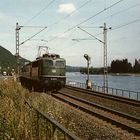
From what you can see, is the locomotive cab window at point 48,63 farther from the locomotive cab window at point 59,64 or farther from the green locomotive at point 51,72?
the locomotive cab window at point 59,64

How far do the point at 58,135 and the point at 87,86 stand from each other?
120 ft

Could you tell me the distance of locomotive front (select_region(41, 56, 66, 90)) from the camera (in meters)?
34.2

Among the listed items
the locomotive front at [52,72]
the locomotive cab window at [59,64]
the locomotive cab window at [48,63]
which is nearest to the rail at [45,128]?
the locomotive front at [52,72]

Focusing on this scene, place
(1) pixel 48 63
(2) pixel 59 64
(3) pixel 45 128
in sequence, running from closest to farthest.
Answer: (3) pixel 45 128
(1) pixel 48 63
(2) pixel 59 64

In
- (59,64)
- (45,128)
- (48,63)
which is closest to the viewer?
(45,128)

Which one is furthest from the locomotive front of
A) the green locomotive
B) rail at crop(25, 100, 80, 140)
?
rail at crop(25, 100, 80, 140)

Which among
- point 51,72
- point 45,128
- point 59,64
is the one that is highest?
point 59,64

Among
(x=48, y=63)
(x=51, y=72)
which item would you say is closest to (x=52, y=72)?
(x=51, y=72)

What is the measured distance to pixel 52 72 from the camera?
34719mm

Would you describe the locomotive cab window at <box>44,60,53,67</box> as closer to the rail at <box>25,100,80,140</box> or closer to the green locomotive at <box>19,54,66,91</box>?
the green locomotive at <box>19,54,66,91</box>

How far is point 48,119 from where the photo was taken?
271 inches

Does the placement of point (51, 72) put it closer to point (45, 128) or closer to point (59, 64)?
point (59, 64)

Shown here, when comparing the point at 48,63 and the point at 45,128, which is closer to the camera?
the point at 45,128

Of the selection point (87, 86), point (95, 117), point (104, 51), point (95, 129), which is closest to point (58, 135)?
point (95, 129)
